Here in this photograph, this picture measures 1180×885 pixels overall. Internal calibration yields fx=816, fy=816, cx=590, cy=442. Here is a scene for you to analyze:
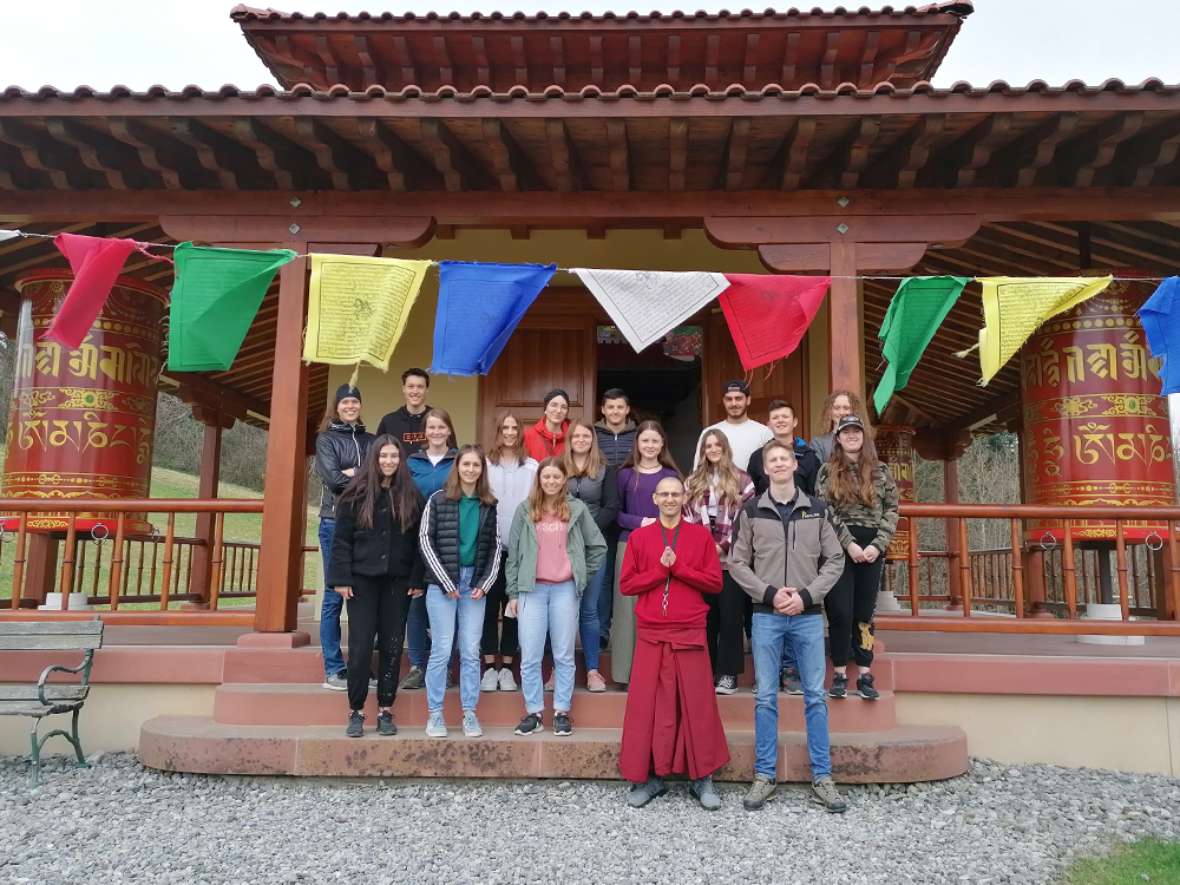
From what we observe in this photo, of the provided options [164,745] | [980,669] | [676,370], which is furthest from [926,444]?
[164,745]

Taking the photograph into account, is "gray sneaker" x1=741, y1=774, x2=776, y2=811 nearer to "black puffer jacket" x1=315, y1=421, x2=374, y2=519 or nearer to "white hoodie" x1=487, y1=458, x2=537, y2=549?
"white hoodie" x1=487, y1=458, x2=537, y2=549

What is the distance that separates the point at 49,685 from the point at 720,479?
13.7ft

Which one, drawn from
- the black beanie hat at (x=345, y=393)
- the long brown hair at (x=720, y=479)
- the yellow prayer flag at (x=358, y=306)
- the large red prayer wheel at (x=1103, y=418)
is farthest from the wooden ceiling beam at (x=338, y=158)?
the large red prayer wheel at (x=1103, y=418)

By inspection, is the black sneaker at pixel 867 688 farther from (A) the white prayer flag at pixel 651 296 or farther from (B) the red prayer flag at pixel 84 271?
(B) the red prayer flag at pixel 84 271

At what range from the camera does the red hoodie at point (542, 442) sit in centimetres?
514

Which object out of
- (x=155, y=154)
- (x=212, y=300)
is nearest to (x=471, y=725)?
(x=212, y=300)

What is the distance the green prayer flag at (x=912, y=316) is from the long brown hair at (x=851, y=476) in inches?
27.5

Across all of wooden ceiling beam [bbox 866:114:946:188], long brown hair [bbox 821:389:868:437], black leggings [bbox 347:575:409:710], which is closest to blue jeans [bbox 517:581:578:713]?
black leggings [bbox 347:575:409:710]

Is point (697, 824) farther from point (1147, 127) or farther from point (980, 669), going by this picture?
point (1147, 127)

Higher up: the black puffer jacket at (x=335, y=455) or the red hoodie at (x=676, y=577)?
the black puffer jacket at (x=335, y=455)

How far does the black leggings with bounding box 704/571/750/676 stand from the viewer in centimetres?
451

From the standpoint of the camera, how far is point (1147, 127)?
4.87 meters

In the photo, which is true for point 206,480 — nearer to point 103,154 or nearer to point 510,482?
point 103,154

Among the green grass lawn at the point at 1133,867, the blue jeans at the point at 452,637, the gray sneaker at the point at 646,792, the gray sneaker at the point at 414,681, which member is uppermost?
the blue jeans at the point at 452,637
